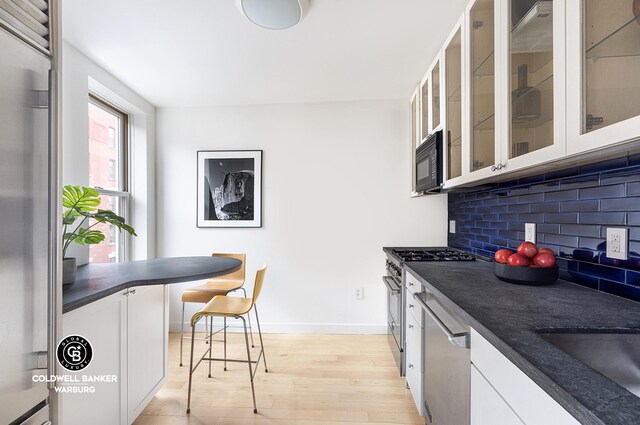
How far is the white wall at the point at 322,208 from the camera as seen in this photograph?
9.87 ft

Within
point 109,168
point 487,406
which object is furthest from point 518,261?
point 109,168

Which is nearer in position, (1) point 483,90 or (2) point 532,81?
(2) point 532,81

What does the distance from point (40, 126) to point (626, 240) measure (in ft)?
6.89

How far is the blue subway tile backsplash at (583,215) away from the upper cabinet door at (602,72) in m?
0.33

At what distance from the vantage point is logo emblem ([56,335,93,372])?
1174 mm

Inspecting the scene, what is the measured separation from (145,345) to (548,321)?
6.65ft

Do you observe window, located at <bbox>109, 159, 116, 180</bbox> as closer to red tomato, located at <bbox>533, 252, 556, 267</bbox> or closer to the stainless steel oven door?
the stainless steel oven door

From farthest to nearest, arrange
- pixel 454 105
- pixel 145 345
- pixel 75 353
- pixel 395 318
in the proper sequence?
pixel 395 318 < pixel 454 105 < pixel 145 345 < pixel 75 353

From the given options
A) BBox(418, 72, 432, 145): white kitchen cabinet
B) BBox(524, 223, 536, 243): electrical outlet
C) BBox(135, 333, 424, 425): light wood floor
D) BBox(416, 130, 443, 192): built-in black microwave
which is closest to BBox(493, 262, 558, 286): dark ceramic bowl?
BBox(524, 223, 536, 243): electrical outlet

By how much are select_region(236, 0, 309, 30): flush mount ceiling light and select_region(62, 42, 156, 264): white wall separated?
1444mm

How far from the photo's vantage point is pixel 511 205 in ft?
6.02

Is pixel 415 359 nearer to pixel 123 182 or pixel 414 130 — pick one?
pixel 414 130

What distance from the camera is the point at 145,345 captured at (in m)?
1.73

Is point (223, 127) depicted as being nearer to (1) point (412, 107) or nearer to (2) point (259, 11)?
(2) point (259, 11)
